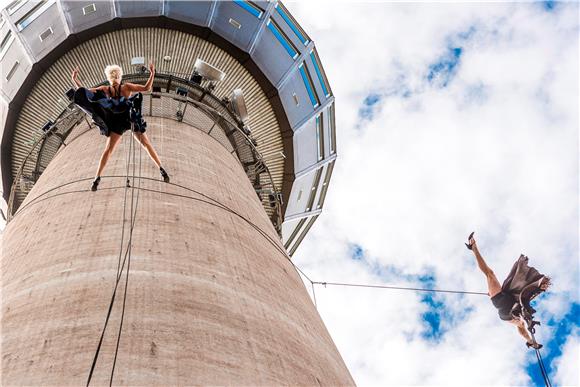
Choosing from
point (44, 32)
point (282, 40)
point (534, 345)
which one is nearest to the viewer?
point (534, 345)

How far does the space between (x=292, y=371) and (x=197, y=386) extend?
0.90 meters

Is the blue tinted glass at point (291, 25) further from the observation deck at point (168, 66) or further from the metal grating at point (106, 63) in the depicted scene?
the metal grating at point (106, 63)

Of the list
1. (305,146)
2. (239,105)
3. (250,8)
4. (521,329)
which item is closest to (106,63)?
(239,105)

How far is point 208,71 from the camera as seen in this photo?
13.8 metres

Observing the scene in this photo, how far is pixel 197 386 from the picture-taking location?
12.4 feet

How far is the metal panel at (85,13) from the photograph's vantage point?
1380 cm

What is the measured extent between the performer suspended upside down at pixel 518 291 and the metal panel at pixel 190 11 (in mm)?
8752

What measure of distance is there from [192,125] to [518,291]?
6119 mm

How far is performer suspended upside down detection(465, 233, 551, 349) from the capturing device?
815cm

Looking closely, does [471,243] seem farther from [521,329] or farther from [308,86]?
[308,86]

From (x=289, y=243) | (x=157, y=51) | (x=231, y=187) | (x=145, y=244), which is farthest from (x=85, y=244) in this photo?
(x=289, y=243)

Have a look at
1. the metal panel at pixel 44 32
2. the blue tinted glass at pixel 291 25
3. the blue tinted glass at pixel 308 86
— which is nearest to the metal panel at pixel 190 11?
the blue tinted glass at pixel 291 25

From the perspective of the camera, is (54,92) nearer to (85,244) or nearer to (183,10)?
(183,10)

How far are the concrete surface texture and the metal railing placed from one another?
348 centimetres
